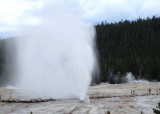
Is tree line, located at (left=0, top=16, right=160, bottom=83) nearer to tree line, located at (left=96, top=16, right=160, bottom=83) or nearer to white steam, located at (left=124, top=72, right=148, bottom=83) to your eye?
tree line, located at (left=96, top=16, right=160, bottom=83)

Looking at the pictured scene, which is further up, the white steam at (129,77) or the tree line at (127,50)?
the tree line at (127,50)

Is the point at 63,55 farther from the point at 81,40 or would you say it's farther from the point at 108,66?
the point at 108,66

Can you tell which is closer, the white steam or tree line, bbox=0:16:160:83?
the white steam

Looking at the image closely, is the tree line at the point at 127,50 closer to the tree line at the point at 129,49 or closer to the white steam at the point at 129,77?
the tree line at the point at 129,49

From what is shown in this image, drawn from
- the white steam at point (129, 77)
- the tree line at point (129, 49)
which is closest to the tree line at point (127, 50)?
the tree line at point (129, 49)

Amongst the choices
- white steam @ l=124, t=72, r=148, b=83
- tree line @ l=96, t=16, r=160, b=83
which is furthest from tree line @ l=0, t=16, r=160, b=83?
white steam @ l=124, t=72, r=148, b=83

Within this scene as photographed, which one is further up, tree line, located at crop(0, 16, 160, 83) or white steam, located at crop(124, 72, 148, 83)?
tree line, located at crop(0, 16, 160, 83)

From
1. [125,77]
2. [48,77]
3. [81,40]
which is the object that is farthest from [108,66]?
[81,40]

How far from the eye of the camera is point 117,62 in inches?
3602

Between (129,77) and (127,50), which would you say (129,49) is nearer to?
(127,50)

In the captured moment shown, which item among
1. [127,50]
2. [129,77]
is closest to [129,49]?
[127,50]

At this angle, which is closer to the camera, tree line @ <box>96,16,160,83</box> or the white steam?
the white steam

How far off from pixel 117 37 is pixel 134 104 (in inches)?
3374

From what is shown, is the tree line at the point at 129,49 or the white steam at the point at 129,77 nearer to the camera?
the white steam at the point at 129,77
